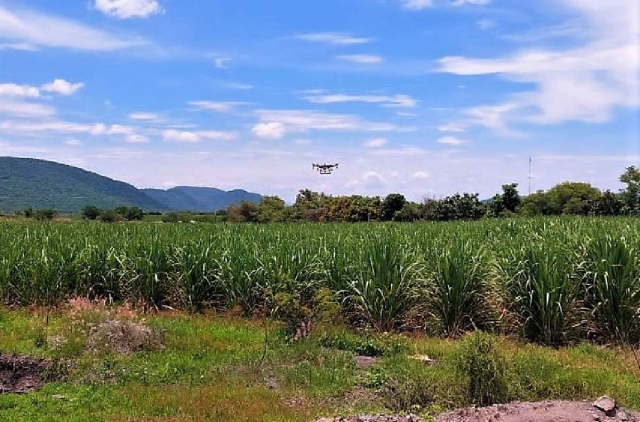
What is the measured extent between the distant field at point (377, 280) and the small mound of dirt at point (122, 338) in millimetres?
2107

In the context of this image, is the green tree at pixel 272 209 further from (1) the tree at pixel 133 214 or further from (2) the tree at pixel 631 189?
(2) the tree at pixel 631 189

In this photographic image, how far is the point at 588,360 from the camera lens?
27.8ft

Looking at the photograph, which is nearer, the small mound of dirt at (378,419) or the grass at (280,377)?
the small mound of dirt at (378,419)

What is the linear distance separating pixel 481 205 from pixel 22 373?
4995cm

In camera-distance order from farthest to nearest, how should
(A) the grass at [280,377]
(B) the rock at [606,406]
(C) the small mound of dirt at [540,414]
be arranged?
(A) the grass at [280,377], (B) the rock at [606,406], (C) the small mound of dirt at [540,414]

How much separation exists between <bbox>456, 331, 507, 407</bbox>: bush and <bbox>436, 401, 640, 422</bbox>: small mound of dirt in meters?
0.56

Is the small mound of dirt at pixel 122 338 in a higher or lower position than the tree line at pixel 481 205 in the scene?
lower

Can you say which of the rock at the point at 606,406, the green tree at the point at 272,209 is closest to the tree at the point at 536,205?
the green tree at the point at 272,209

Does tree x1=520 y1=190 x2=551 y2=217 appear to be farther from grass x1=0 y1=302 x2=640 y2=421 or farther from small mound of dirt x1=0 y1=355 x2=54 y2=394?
small mound of dirt x1=0 y1=355 x2=54 y2=394

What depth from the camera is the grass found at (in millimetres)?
6434

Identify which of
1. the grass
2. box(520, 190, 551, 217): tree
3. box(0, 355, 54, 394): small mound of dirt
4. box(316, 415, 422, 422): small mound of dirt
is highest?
box(520, 190, 551, 217): tree

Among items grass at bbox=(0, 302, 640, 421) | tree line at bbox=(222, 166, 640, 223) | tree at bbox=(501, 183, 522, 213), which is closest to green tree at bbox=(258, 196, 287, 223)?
tree line at bbox=(222, 166, 640, 223)

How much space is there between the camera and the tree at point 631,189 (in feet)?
162

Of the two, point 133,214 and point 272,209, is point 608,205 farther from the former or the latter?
point 133,214
